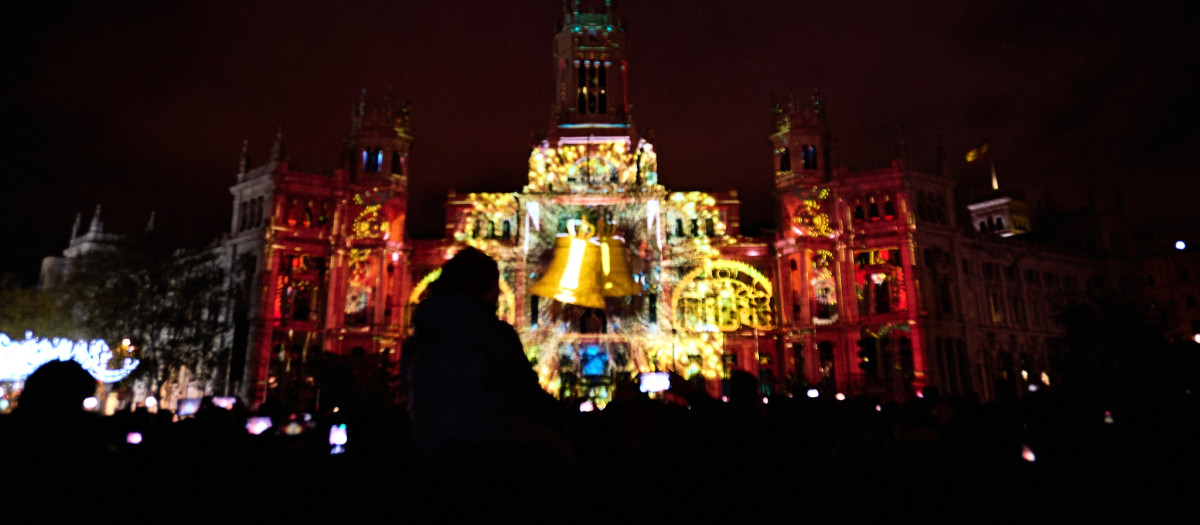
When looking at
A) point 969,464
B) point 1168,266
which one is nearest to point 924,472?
point 969,464

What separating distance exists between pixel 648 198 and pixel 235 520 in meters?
39.9

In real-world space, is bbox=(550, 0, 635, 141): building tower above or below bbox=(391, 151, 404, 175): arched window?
above

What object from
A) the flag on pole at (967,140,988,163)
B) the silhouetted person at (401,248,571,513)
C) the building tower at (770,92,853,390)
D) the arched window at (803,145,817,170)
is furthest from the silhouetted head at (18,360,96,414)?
the flag on pole at (967,140,988,163)

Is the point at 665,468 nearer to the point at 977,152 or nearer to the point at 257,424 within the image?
the point at 257,424

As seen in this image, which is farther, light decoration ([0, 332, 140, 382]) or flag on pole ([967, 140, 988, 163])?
flag on pole ([967, 140, 988, 163])

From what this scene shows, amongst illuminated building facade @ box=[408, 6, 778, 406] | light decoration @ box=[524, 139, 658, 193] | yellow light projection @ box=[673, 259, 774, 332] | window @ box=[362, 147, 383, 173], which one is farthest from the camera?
window @ box=[362, 147, 383, 173]

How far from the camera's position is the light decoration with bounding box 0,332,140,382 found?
3544 cm

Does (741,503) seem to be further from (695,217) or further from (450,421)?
(695,217)

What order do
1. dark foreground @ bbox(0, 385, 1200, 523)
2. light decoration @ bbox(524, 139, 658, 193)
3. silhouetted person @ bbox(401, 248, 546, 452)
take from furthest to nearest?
1. light decoration @ bbox(524, 139, 658, 193)
2. silhouetted person @ bbox(401, 248, 546, 452)
3. dark foreground @ bbox(0, 385, 1200, 523)

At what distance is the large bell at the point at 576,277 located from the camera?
4034 cm

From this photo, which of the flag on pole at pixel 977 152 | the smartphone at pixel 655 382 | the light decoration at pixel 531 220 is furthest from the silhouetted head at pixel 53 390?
the flag on pole at pixel 977 152

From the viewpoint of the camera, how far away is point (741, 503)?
7.96 m

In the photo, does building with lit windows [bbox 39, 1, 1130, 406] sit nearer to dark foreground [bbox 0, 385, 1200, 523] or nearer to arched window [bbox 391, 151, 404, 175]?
arched window [bbox 391, 151, 404, 175]

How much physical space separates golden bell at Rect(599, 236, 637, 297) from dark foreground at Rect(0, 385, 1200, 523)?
28.0m
